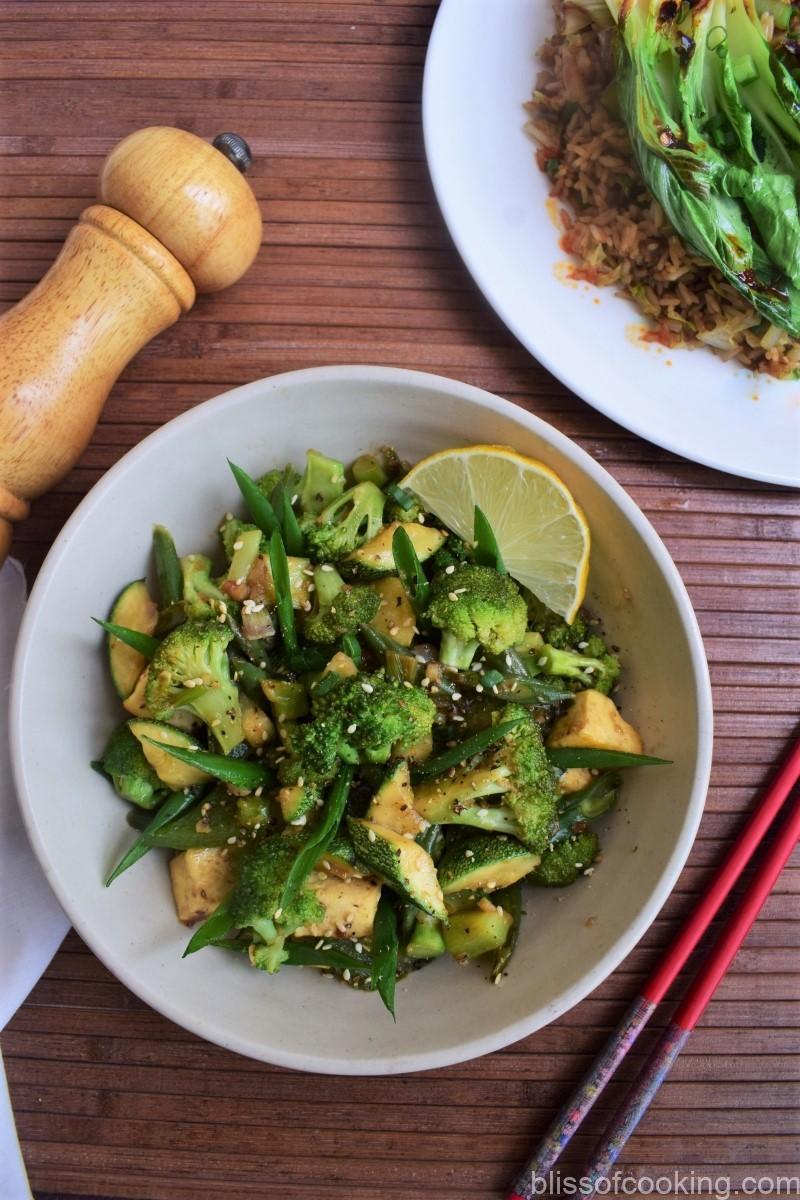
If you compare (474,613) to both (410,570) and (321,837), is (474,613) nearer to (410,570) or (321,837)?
(410,570)

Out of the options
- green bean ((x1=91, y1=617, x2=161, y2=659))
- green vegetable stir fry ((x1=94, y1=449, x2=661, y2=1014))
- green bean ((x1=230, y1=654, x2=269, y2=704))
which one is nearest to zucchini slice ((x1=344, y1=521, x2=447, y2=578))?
green vegetable stir fry ((x1=94, y1=449, x2=661, y2=1014))

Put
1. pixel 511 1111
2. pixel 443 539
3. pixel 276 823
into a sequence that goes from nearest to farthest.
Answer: pixel 276 823 < pixel 443 539 < pixel 511 1111

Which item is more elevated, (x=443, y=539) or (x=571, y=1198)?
(x=443, y=539)

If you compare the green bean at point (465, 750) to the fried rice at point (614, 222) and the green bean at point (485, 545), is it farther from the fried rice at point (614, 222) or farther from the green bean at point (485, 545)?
the fried rice at point (614, 222)

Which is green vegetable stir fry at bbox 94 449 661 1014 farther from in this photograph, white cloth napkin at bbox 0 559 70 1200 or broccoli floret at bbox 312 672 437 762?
white cloth napkin at bbox 0 559 70 1200

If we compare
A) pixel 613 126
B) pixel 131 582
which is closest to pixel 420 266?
pixel 613 126

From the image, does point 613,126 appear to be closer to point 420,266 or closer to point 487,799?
point 420,266
